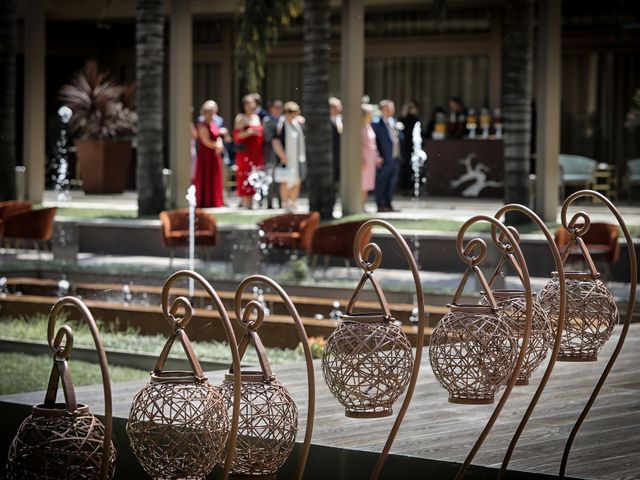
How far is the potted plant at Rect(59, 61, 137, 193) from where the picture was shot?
23.9m

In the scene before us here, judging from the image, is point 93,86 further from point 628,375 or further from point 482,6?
point 628,375

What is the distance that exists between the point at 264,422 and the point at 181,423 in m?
0.19

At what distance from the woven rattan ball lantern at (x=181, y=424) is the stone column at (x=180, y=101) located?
16806 millimetres

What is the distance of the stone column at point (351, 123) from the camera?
19.1 metres

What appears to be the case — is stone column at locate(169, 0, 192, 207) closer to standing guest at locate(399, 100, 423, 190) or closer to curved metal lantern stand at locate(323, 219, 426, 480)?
standing guest at locate(399, 100, 423, 190)

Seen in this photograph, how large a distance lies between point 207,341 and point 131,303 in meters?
2.23

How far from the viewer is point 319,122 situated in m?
18.3

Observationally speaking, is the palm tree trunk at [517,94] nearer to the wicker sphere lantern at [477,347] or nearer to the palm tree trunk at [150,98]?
the palm tree trunk at [150,98]

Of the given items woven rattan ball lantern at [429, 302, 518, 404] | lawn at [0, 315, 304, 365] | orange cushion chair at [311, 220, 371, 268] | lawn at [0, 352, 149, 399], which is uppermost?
woven rattan ball lantern at [429, 302, 518, 404]

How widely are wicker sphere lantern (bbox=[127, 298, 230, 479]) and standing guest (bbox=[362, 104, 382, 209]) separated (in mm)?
16214

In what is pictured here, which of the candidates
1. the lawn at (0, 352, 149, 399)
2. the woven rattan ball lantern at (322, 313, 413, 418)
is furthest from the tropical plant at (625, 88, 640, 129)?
the woven rattan ball lantern at (322, 313, 413, 418)

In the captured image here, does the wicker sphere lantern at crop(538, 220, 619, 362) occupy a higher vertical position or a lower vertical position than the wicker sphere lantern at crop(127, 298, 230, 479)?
higher

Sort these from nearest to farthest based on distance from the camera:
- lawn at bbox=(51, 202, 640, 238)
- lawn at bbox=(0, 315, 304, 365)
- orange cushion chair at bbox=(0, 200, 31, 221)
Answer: lawn at bbox=(0, 315, 304, 365) → lawn at bbox=(51, 202, 640, 238) → orange cushion chair at bbox=(0, 200, 31, 221)

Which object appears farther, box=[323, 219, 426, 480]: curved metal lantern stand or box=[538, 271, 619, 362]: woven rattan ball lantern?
box=[538, 271, 619, 362]: woven rattan ball lantern
